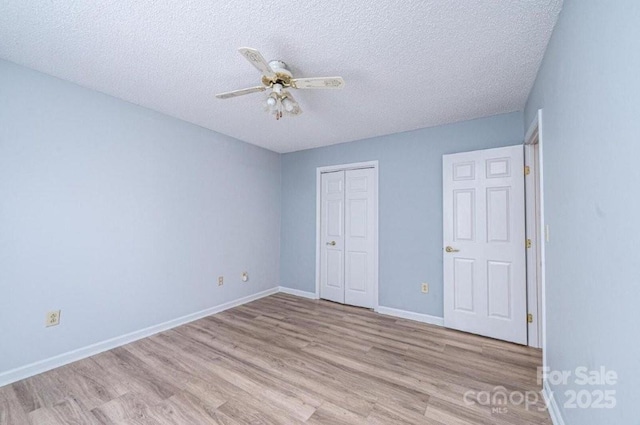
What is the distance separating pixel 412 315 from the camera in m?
3.25

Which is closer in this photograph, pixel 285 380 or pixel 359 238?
pixel 285 380

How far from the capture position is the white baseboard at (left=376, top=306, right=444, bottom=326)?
10.1 feet

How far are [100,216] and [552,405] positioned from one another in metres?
3.86

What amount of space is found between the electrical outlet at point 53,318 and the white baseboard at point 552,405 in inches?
145

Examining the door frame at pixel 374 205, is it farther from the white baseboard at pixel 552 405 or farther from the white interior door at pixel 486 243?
the white baseboard at pixel 552 405

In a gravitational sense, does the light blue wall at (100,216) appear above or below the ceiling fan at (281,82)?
below

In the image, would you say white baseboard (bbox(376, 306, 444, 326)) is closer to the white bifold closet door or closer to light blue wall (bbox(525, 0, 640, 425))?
the white bifold closet door

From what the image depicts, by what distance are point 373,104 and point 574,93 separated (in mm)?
1632

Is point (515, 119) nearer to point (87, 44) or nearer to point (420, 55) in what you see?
point (420, 55)

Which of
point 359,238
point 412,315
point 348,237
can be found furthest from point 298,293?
point 412,315

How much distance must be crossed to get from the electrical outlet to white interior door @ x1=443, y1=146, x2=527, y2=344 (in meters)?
3.81

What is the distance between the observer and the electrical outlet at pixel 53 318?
2.10m

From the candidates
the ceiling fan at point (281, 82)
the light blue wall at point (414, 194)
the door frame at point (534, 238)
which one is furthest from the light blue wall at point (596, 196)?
the light blue wall at point (414, 194)

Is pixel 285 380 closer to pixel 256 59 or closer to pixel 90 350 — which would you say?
pixel 90 350
